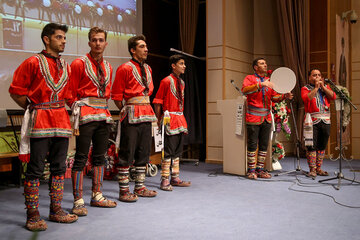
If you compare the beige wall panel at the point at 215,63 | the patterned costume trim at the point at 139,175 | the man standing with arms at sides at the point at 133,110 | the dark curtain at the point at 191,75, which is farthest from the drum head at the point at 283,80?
the dark curtain at the point at 191,75

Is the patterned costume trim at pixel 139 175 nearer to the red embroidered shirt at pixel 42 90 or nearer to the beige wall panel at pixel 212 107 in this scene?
the red embroidered shirt at pixel 42 90

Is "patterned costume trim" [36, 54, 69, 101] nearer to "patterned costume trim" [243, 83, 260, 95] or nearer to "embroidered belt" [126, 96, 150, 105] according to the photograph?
"embroidered belt" [126, 96, 150, 105]

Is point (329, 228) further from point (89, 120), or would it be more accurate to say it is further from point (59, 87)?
point (59, 87)

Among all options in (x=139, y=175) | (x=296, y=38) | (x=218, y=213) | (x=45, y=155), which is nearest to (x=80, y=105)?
(x=45, y=155)

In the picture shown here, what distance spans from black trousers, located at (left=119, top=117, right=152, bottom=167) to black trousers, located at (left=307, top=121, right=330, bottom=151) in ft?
7.06

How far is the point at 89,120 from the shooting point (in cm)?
289

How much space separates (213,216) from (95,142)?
109 centimetres

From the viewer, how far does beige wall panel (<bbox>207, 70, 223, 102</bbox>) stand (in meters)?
6.07

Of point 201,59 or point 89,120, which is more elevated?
point 201,59

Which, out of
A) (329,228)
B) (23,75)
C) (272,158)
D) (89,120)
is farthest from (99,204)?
(272,158)

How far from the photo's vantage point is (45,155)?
2.56 meters

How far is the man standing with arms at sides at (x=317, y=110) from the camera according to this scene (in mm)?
4457

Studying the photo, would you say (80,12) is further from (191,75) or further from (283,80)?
(283,80)

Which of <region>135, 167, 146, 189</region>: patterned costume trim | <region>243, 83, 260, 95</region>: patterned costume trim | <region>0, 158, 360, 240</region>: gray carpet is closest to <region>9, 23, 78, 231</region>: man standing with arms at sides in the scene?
<region>0, 158, 360, 240</region>: gray carpet
